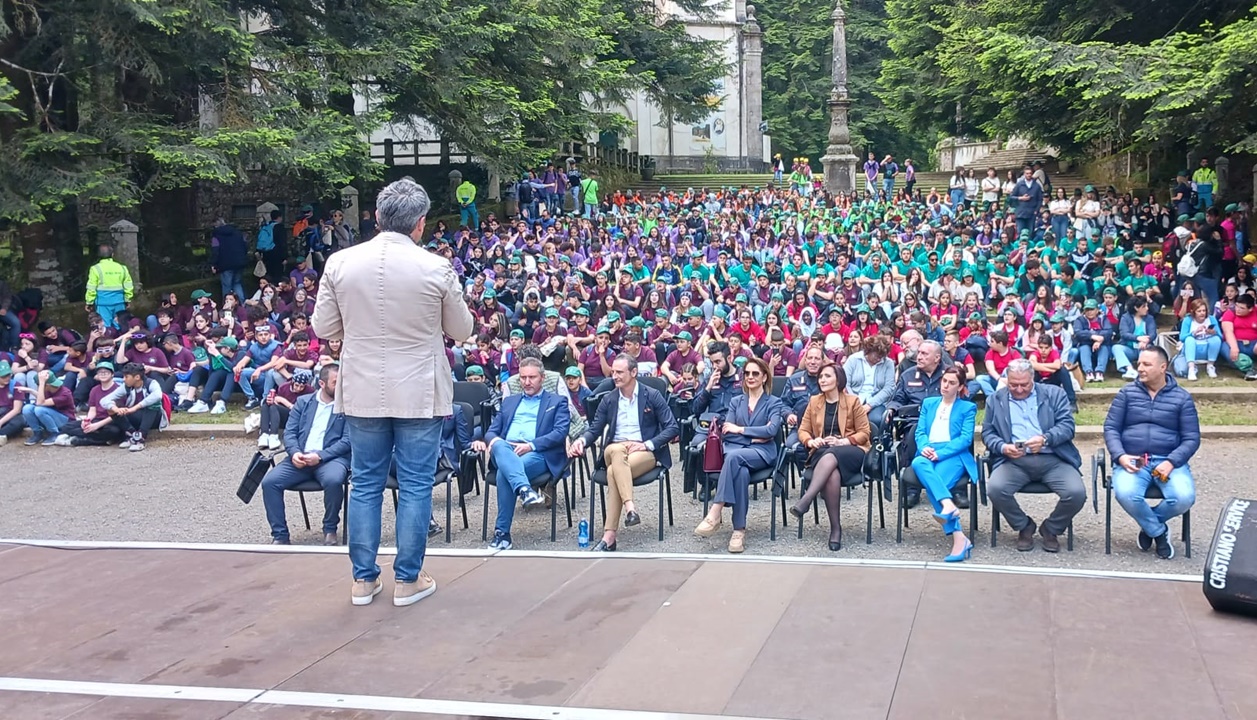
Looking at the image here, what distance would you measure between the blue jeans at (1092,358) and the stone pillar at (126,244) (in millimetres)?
14146

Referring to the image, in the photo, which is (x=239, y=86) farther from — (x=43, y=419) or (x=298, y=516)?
(x=298, y=516)

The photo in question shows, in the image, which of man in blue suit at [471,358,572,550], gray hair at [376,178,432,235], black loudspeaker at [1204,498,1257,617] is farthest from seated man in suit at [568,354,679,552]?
black loudspeaker at [1204,498,1257,617]

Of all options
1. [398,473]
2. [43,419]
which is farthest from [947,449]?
[43,419]

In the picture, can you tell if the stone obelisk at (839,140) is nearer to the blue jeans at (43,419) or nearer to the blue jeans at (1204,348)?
the blue jeans at (1204,348)

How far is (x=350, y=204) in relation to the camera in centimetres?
2298

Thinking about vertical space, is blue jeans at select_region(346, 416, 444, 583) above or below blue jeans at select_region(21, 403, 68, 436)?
above

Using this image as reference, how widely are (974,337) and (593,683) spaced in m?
9.61

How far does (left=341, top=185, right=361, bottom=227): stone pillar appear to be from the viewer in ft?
74.4

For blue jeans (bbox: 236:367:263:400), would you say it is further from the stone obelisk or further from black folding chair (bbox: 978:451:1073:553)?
the stone obelisk

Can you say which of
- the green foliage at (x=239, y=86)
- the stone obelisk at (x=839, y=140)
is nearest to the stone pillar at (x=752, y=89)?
the stone obelisk at (x=839, y=140)

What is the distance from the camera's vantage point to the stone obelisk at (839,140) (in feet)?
117

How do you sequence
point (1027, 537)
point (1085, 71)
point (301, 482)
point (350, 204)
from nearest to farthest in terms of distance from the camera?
1. point (1027, 537)
2. point (301, 482)
3. point (1085, 71)
4. point (350, 204)

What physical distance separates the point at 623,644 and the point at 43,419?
1059 cm

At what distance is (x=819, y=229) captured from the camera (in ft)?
70.8
